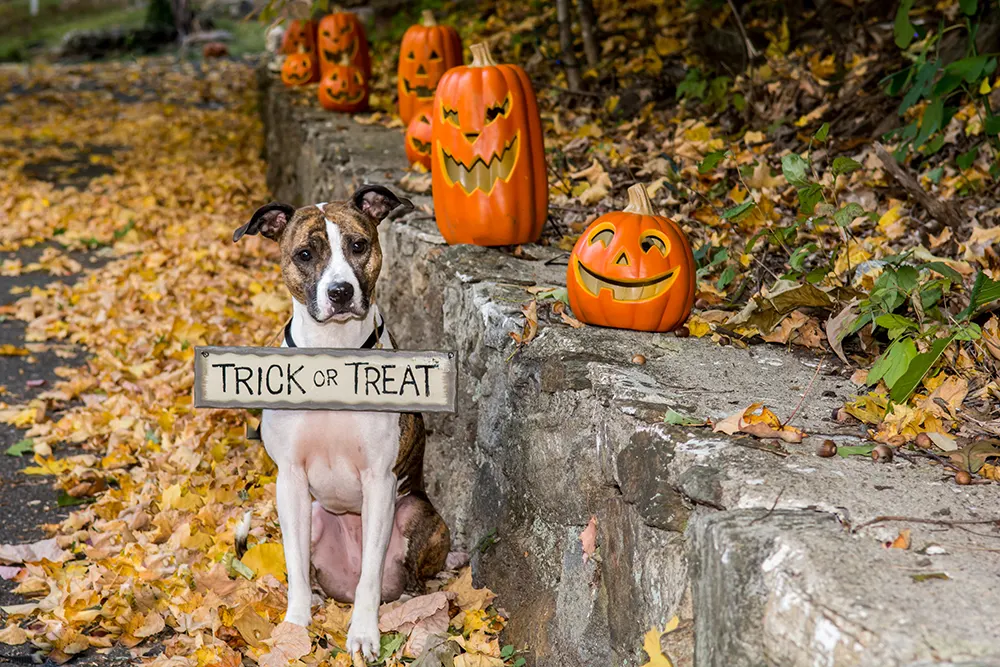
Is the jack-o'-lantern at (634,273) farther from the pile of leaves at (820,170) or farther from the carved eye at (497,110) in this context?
the carved eye at (497,110)

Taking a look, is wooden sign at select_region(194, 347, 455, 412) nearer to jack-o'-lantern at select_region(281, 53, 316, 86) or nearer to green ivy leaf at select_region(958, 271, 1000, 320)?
green ivy leaf at select_region(958, 271, 1000, 320)

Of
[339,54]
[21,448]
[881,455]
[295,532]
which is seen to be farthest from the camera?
[339,54]

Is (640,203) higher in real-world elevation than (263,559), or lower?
higher

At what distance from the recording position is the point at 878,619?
1.68m

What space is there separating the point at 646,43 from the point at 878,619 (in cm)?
624

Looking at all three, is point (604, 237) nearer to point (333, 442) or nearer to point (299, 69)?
point (333, 442)

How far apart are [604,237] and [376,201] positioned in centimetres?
73

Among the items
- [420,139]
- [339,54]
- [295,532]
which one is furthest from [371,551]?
[339,54]

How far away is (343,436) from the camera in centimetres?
321

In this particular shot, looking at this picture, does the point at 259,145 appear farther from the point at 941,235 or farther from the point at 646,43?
the point at 941,235

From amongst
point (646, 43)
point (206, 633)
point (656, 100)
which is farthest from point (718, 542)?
point (646, 43)

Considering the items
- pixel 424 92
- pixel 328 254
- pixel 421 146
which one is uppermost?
pixel 424 92

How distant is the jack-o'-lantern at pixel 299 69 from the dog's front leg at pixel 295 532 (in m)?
6.52

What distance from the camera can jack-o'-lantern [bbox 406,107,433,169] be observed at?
212 inches
